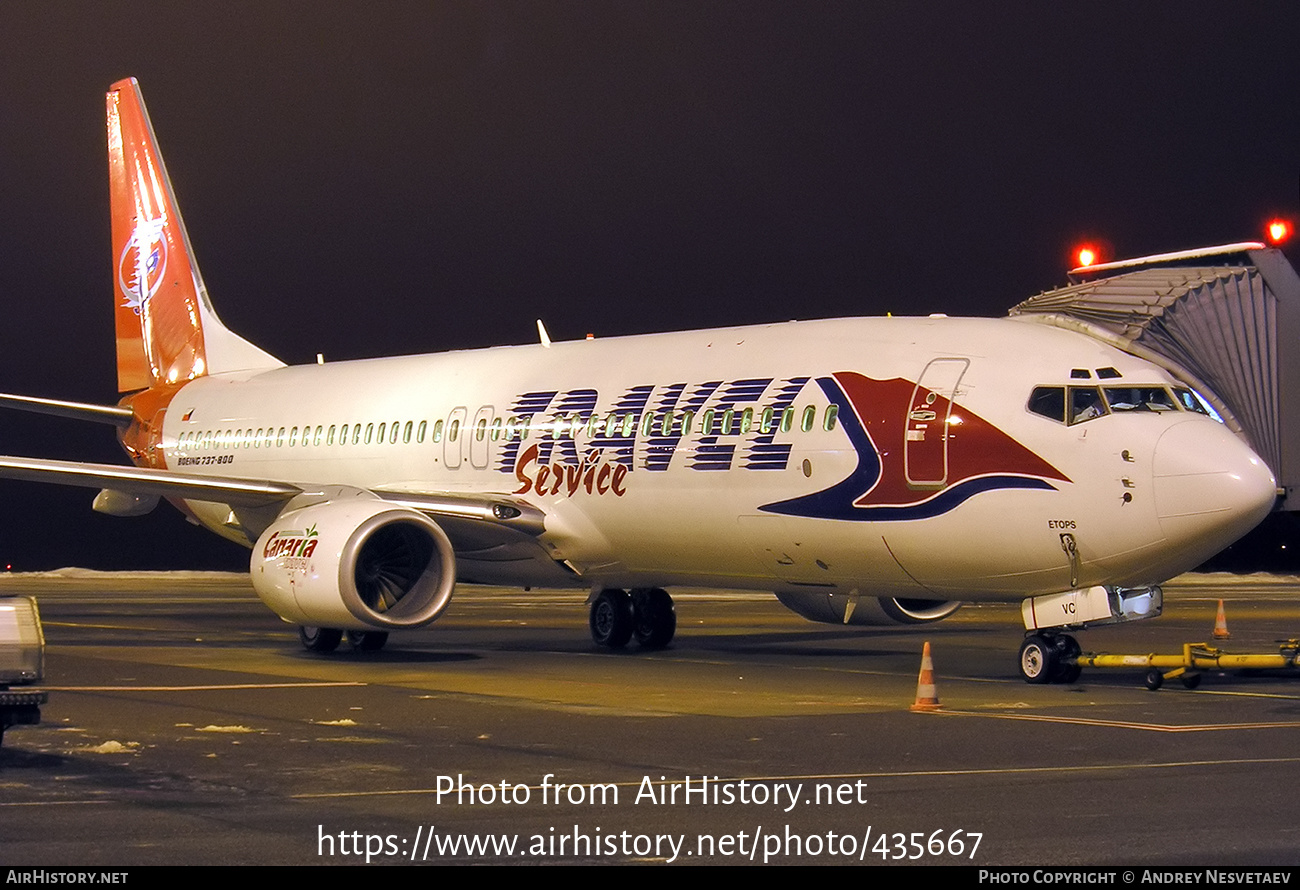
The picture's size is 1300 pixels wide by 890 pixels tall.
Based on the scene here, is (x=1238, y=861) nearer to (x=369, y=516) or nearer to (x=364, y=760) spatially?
(x=364, y=760)

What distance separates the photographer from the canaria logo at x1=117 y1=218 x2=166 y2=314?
30.0 m

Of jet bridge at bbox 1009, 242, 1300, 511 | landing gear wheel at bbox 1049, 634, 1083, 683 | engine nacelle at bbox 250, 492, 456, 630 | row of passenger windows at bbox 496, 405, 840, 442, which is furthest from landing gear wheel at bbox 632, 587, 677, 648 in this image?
landing gear wheel at bbox 1049, 634, 1083, 683

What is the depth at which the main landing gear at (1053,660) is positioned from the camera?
16.2 meters

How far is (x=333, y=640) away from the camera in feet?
69.0

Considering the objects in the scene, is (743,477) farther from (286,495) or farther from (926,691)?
(286,495)

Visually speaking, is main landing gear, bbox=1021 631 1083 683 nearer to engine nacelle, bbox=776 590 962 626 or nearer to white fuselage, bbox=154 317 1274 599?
white fuselage, bbox=154 317 1274 599

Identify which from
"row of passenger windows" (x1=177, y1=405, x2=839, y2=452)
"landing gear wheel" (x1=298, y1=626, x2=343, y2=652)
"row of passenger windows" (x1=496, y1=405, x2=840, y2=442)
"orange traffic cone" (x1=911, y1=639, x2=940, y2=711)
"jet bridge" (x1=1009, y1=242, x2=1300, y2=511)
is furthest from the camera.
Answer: "landing gear wheel" (x1=298, y1=626, x2=343, y2=652)

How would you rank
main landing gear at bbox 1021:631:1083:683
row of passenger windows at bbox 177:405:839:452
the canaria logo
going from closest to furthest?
main landing gear at bbox 1021:631:1083:683 → row of passenger windows at bbox 177:405:839:452 → the canaria logo

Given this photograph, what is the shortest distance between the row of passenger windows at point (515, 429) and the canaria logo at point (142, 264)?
12.4 ft

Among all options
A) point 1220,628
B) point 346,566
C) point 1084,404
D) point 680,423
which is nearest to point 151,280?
point 346,566

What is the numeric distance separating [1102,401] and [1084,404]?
0.16 m

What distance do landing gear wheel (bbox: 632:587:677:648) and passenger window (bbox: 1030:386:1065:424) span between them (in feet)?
22.8

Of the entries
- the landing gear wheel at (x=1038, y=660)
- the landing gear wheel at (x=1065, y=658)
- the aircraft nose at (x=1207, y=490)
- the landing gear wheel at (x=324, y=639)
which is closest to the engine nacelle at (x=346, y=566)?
the landing gear wheel at (x=324, y=639)

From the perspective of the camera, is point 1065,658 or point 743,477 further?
point 743,477
